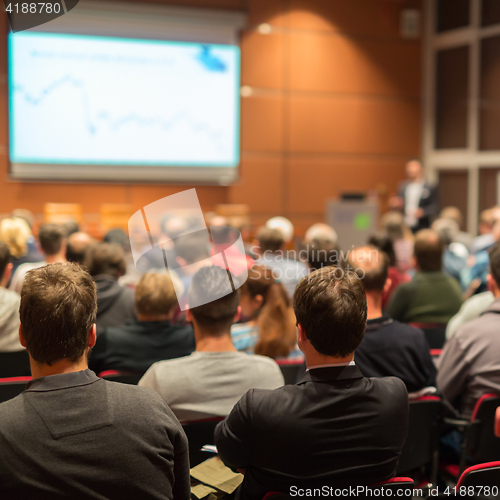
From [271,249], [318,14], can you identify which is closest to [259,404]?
[271,249]

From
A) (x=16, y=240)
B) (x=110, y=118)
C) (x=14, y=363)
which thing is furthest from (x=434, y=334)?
(x=110, y=118)

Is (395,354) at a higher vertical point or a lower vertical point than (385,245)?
lower

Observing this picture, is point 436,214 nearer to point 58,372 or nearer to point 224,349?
point 224,349

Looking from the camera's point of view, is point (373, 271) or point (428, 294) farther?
point (428, 294)

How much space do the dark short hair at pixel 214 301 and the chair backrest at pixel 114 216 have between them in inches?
206

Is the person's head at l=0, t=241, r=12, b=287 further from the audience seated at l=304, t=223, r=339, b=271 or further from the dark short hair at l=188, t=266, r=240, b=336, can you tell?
the audience seated at l=304, t=223, r=339, b=271

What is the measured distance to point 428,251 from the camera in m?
3.61

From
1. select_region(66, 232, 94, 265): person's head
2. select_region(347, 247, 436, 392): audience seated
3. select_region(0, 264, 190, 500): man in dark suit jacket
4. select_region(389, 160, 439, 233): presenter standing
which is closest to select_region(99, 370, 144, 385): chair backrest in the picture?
select_region(347, 247, 436, 392): audience seated

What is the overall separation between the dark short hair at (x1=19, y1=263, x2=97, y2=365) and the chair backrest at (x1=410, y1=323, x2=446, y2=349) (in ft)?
8.10

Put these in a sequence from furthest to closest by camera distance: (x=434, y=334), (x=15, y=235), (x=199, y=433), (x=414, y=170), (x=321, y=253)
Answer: (x=414, y=170) < (x=15, y=235) < (x=321, y=253) < (x=434, y=334) < (x=199, y=433)

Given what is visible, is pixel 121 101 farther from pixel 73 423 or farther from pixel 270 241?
pixel 73 423

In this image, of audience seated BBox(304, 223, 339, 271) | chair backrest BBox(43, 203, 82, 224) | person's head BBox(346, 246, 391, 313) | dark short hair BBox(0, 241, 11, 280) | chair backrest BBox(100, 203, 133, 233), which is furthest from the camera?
chair backrest BBox(100, 203, 133, 233)

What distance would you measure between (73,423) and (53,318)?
23cm

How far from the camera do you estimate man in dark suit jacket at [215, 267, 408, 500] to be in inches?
54.4
